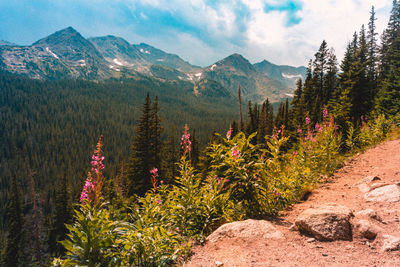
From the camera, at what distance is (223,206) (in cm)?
429

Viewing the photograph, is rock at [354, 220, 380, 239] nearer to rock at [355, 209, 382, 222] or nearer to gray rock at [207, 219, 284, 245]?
rock at [355, 209, 382, 222]

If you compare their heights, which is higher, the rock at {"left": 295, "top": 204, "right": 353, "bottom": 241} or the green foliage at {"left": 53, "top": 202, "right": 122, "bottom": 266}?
the rock at {"left": 295, "top": 204, "right": 353, "bottom": 241}

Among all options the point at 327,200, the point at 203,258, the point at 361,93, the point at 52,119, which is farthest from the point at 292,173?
the point at 52,119

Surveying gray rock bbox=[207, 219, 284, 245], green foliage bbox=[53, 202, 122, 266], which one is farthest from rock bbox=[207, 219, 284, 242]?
green foliage bbox=[53, 202, 122, 266]

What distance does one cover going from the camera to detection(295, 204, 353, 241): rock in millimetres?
3018

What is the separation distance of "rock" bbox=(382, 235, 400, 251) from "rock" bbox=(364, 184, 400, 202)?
1.72 m

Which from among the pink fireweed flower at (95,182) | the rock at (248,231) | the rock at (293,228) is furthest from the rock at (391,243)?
the pink fireweed flower at (95,182)

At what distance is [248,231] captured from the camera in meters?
3.48

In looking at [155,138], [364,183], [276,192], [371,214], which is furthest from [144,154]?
[371,214]

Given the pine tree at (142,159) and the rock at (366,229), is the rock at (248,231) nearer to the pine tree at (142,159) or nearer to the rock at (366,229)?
the rock at (366,229)

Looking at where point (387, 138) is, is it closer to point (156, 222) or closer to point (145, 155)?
point (156, 222)

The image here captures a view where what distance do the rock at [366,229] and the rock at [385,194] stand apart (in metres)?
1.47

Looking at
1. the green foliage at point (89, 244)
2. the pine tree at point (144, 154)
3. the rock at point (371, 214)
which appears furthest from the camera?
the pine tree at point (144, 154)

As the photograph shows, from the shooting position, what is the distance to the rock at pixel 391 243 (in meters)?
2.51
